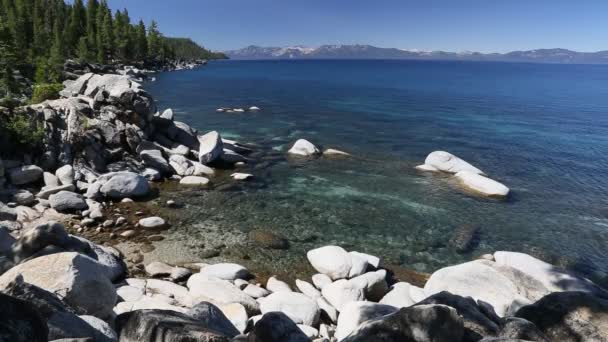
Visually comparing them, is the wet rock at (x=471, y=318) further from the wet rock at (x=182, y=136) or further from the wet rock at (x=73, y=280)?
the wet rock at (x=182, y=136)

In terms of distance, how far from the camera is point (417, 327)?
6.82 metres

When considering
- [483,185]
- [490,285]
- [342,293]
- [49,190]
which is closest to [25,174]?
[49,190]

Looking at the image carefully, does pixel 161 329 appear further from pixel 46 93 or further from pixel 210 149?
pixel 46 93

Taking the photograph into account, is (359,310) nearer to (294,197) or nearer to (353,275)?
(353,275)

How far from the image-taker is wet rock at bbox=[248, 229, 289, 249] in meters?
17.7

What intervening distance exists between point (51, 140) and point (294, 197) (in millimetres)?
16789

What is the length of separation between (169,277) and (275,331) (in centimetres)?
899

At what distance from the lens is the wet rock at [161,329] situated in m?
6.34

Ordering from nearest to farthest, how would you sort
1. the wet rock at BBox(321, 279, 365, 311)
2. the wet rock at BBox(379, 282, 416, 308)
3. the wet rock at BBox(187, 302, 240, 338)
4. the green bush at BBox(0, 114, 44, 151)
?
1. the wet rock at BBox(187, 302, 240, 338)
2. the wet rock at BBox(379, 282, 416, 308)
3. the wet rock at BBox(321, 279, 365, 311)
4. the green bush at BBox(0, 114, 44, 151)

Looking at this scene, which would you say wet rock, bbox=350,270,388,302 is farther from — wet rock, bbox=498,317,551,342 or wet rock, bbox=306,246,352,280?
wet rock, bbox=498,317,551,342

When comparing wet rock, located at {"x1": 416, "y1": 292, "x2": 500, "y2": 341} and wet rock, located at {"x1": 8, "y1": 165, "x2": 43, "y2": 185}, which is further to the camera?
wet rock, located at {"x1": 8, "y1": 165, "x2": 43, "y2": 185}

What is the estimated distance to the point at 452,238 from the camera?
1934 cm

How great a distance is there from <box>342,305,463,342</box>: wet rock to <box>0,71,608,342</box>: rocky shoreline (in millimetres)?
21

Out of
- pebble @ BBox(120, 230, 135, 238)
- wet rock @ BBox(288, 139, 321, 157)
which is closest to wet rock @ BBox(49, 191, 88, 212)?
pebble @ BBox(120, 230, 135, 238)
